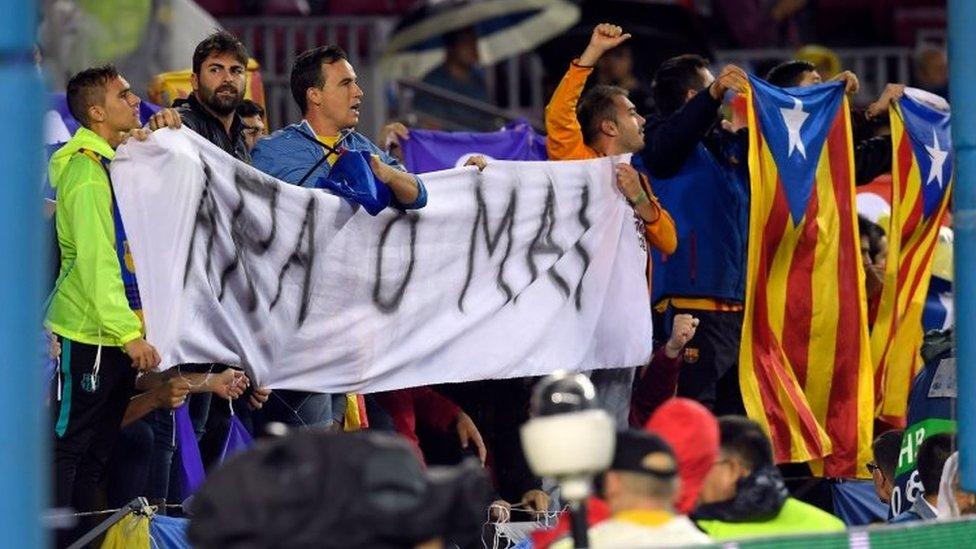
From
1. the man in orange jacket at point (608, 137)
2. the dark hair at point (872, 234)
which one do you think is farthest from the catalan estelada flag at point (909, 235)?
the man in orange jacket at point (608, 137)

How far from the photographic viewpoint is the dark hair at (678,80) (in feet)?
33.5

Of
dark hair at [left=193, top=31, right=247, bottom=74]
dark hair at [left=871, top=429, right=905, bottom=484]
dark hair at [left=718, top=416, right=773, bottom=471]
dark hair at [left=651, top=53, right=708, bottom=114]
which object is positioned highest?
dark hair at [left=193, top=31, right=247, bottom=74]

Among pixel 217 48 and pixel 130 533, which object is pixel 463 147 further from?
pixel 130 533

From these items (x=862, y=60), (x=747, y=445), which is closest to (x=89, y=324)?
(x=747, y=445)

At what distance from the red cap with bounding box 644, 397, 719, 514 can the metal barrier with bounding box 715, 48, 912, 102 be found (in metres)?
10.8

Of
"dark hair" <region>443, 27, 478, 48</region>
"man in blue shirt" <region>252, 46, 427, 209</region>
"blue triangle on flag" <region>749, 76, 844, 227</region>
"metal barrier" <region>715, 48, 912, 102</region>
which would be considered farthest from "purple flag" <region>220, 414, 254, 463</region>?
"metal barrier" <region>715, 48, 912, 102</region>

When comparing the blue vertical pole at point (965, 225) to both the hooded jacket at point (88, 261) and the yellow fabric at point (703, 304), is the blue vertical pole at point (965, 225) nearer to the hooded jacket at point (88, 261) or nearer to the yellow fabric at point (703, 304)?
the hooded jacket at point (88, 261)

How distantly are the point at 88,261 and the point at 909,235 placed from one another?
14.1 ft

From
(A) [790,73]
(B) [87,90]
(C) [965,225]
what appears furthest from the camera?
(A) [790,73]

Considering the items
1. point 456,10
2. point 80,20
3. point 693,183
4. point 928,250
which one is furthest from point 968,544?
point 456,10

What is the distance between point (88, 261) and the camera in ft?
26.6

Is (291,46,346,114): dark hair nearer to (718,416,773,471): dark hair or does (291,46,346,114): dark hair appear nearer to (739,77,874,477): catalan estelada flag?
(739,77,874,477): catalan estelada flag

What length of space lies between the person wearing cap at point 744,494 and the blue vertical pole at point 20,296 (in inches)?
92.4

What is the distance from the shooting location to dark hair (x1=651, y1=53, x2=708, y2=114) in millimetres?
Result: 10219
